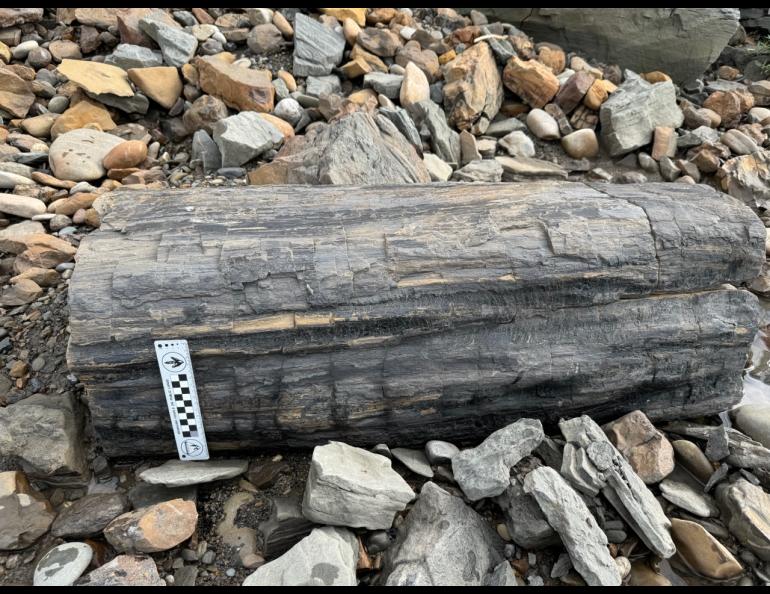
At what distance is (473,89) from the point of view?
477 centimetres

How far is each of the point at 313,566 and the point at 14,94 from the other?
4110 mm

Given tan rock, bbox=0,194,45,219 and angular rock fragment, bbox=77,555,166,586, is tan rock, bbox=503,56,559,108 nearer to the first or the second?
tan rock, bbox=0,194,45,219

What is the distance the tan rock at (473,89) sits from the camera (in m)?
4.73

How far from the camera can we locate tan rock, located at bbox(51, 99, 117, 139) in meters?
4.13

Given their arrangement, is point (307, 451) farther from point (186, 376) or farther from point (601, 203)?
point (601, 203)

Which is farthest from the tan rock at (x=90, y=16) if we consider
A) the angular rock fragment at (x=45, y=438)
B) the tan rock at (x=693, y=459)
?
the tan rock at (x=693, y=459)

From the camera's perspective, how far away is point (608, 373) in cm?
249

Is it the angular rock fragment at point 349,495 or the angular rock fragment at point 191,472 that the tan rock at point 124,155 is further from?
the angular rock fragment at point 349,495

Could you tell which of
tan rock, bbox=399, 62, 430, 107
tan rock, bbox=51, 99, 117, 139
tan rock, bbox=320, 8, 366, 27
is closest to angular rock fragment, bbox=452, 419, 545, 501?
tan rock, bbox=399, 62, 430, 107

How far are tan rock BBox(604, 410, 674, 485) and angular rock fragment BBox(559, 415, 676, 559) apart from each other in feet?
0.50

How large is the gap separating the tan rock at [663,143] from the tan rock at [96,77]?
403 centimetres

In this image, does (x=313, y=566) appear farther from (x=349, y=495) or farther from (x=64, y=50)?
(x=64, y=50)
